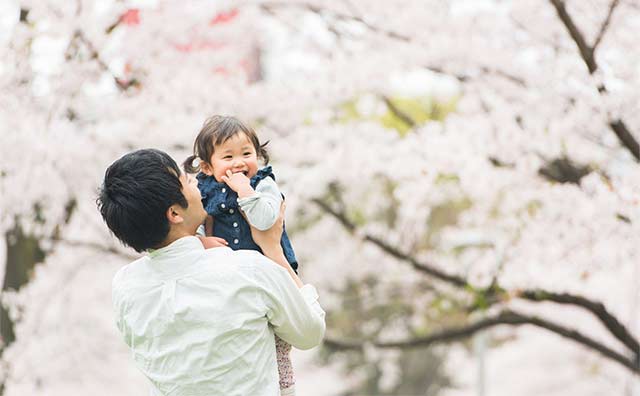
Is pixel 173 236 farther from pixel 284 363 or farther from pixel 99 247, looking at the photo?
pixel 99 247

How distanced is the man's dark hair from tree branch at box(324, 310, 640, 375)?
3402mm

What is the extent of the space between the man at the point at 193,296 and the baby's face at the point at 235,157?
0.39ft

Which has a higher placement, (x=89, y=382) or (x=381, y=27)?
(x=381, y=27)

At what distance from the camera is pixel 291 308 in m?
1.77

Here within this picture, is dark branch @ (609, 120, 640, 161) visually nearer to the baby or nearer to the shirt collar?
the baby

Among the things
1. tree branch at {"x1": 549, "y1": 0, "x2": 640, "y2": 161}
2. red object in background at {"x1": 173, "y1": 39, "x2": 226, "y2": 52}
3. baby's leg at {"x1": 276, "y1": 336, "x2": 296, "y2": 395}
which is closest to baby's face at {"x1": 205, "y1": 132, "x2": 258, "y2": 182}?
baby's leg at {"x1": 276, "y1": 336, "x2": 296, "y2": 395}

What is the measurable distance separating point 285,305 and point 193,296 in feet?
0.59

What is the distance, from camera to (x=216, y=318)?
1.76 meters

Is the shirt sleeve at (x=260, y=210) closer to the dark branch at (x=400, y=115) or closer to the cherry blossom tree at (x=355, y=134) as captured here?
the cherry blossom tree at (x=355, y=134)

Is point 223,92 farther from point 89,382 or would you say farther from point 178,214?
point 178,214

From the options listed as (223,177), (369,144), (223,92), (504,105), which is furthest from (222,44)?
(223,177)

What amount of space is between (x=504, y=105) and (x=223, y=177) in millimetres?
3208

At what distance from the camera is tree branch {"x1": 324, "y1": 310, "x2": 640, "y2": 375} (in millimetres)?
4723

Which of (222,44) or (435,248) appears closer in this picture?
(222,44)
